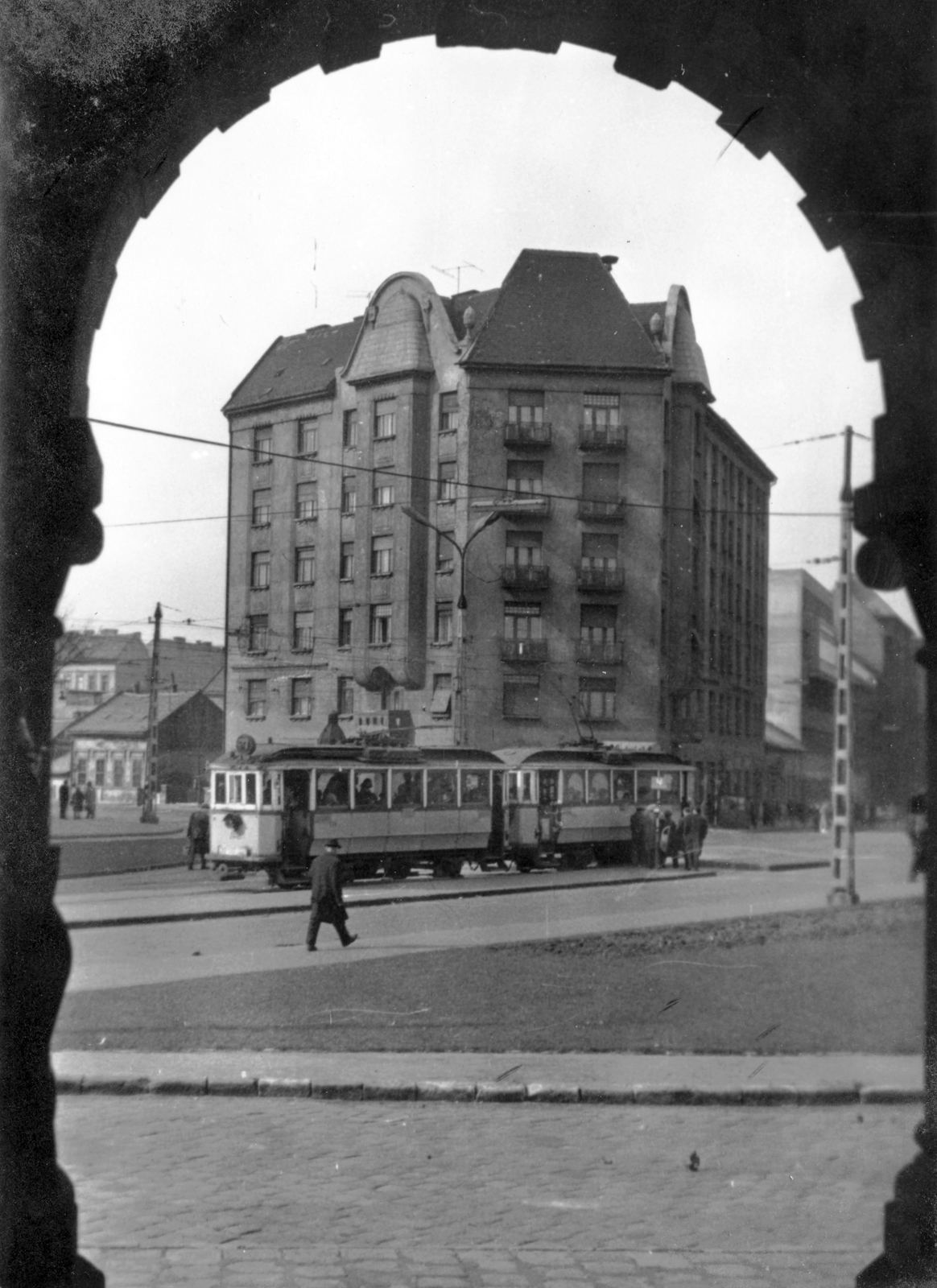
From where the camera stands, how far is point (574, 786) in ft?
19.1

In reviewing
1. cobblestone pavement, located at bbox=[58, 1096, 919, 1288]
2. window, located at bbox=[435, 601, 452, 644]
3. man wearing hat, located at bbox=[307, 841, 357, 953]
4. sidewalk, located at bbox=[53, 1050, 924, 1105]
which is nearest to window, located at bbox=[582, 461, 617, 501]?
window, located at bbox=[435, 601, 452, 644]

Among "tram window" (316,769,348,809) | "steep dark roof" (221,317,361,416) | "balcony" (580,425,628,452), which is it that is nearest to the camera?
"steep dark roof" (221,317,361,416)

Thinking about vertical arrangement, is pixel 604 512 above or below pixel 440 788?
above

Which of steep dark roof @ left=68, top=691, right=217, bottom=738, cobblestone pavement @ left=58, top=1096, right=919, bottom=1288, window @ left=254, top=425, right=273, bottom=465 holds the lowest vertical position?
cobblestone pavement @ left=58, top=1096, right=919, bottom=1288

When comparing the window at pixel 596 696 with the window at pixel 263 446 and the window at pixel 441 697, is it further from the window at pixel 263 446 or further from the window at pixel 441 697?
the window at pixel 263 446

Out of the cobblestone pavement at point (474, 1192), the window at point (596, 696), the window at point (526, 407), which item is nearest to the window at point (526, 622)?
the window at point (596, 696)

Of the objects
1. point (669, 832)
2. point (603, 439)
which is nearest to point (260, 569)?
point (603, 439)

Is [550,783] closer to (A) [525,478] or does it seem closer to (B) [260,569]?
(A) [525,478]

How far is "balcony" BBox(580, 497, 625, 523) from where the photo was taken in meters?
5.82

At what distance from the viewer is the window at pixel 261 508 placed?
587 cm

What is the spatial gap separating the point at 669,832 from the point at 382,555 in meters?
1.70

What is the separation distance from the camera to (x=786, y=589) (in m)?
5.84

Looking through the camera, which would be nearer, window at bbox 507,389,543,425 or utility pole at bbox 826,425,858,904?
utility pole at bbox 826,425,858,904

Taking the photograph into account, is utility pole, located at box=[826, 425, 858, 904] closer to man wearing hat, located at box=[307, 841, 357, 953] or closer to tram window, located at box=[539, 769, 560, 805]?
tram window, located at box=[539, 769, 560, 805]
